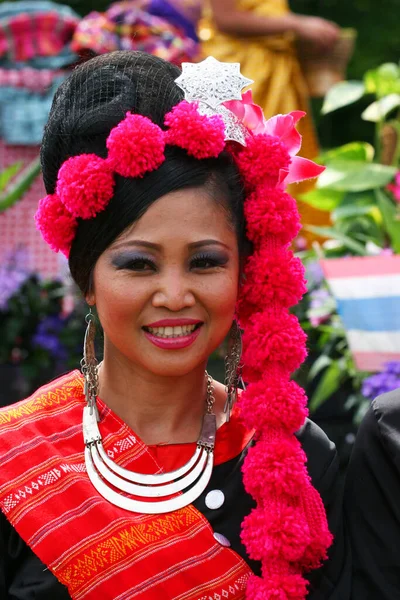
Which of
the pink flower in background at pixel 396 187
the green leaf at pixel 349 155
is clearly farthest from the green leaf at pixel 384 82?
the pink flower in background at pixel 396 187

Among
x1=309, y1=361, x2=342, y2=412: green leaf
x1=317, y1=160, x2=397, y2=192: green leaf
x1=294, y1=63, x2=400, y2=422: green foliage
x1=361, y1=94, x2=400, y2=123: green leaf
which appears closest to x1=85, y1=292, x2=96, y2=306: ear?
x1=294, y1=63, x2=400, y2=422: green foliage

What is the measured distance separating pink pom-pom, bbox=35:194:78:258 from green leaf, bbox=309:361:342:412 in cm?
219

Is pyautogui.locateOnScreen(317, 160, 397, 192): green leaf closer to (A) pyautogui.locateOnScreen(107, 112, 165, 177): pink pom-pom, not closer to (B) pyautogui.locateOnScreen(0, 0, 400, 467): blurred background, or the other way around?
(B) pyautogui.locateOnScreen(0, 0, 400, 467): blurred background

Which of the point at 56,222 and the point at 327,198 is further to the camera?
the point at 327,198

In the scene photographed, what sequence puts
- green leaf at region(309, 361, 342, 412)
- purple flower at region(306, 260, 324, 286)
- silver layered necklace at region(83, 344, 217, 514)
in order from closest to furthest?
silver layered necklace at region(83, 344, 217, 514) → green leaf at region(309, 361, 342, 412) → purple flower at region(306, 260, 324, 286)

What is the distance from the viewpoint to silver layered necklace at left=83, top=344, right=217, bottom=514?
2115 mm

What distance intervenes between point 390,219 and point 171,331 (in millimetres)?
2566

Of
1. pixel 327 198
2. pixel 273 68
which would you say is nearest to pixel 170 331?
pixel 327 198

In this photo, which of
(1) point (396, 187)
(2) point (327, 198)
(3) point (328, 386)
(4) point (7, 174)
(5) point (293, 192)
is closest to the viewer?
(3) point (328, 386)

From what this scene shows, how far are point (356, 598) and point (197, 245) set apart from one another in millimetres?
789

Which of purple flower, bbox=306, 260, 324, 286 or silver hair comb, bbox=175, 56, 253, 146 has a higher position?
silver hair comb, bbox=175, 56, 253, 146

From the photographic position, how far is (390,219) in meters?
4.46

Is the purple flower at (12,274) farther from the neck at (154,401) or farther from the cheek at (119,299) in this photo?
the cheek at (119,299)

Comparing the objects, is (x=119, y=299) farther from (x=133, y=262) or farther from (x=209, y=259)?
(x=209, y=259)
